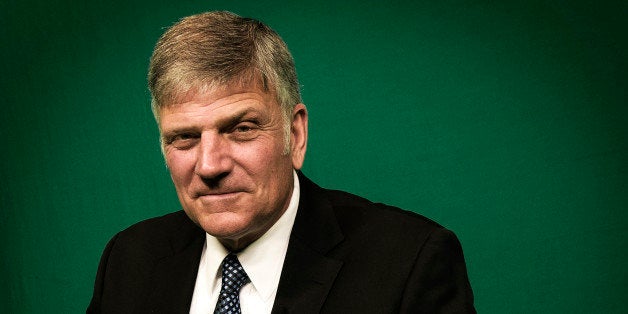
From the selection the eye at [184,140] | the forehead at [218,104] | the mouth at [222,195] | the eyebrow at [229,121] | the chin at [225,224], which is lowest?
the chin at [225,224]

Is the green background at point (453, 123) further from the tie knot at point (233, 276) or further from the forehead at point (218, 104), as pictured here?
the forehead at point (218, 104)

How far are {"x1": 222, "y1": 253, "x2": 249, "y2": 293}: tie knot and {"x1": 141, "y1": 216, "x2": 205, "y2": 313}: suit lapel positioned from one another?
136 millimetres

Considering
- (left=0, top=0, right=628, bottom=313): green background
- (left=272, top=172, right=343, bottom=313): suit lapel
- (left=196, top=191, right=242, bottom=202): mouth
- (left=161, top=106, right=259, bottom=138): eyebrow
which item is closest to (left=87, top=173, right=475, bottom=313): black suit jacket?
(left=272, top=172, right=343, bottom=313): suit lapel

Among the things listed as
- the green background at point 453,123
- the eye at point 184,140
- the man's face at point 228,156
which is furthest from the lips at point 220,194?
the green background at point 453,123

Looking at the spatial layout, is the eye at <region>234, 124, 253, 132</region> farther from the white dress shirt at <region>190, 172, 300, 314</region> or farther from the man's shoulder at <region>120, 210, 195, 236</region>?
A: the man's shoulder at <region>120, 210, 195, 236</region>

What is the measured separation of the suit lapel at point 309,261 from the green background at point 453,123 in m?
0.57

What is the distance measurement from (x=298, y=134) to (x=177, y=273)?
Answer: 1.66ft

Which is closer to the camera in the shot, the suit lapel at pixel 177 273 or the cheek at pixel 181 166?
the cheek at pixel 181 166

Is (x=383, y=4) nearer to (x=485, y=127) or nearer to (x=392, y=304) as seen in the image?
(x=485, y=127)

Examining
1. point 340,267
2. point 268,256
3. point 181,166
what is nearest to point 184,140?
point 181,166

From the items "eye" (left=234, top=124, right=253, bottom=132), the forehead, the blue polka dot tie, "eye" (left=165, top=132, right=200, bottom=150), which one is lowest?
the blue polka dot tie

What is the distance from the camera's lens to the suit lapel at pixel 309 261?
6.06 feet

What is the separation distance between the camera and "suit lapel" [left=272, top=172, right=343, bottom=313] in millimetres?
1848

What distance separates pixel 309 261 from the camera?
190 cm
